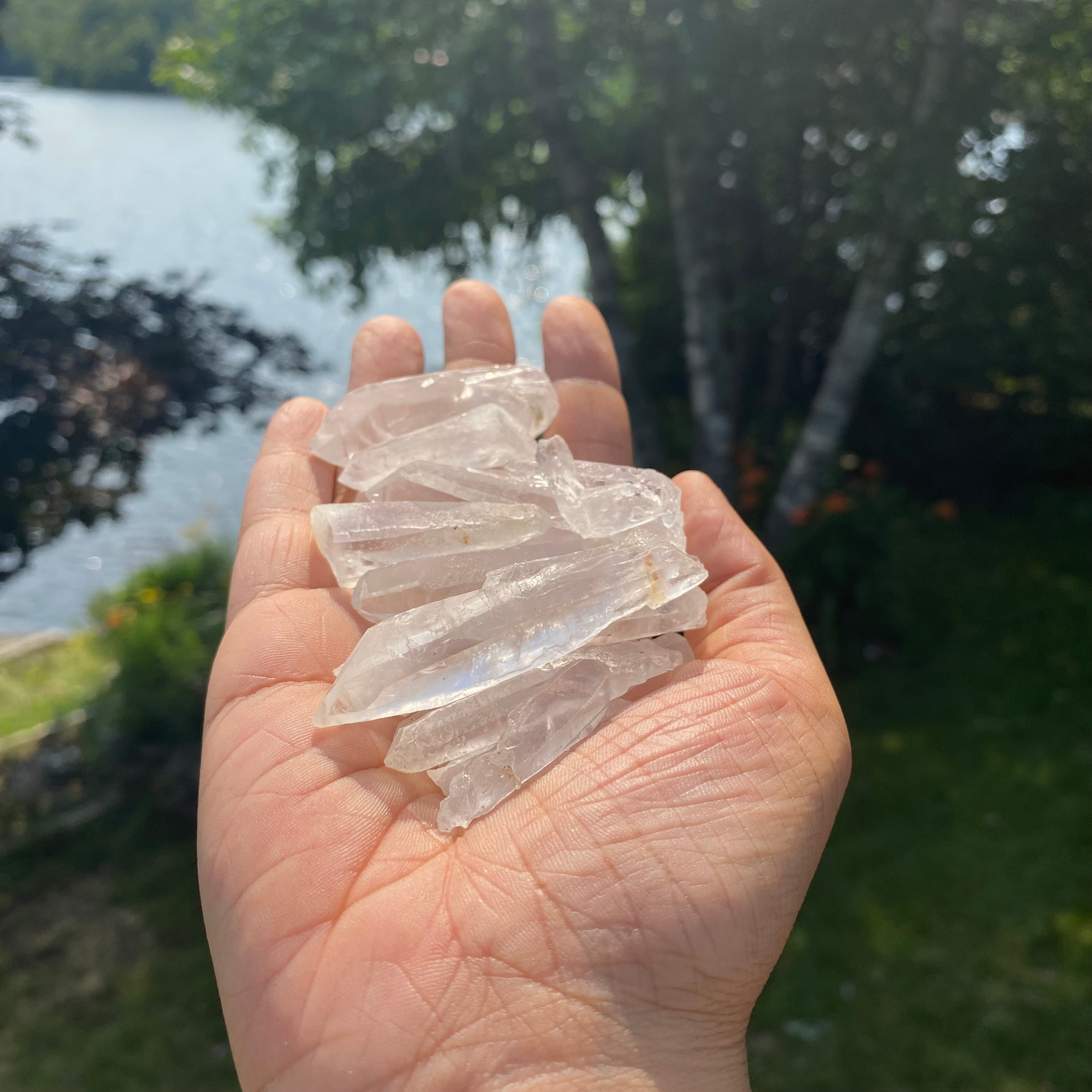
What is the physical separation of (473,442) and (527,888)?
1.29 metres

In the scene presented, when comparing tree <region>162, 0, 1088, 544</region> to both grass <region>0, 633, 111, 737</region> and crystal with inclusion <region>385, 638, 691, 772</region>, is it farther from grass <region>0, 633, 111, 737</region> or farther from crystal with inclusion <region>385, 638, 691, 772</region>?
crystal with inclusion <region>385, 638, 691, 772</region>

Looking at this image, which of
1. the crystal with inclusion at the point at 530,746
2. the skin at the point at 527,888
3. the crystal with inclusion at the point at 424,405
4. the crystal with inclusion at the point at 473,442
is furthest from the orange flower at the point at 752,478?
the crystal with inclusion at the point at 530,746

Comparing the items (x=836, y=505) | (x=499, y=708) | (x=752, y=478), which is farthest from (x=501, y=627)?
(x=752, y=478)

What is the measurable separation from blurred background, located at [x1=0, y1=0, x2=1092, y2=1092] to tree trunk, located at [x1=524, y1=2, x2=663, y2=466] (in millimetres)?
19

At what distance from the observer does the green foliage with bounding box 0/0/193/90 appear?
16.9 feet

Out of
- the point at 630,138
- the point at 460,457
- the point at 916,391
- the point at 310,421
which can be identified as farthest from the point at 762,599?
the point at 916,391

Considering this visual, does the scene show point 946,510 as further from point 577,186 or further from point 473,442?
point 473,442

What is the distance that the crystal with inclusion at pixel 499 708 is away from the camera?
186cm

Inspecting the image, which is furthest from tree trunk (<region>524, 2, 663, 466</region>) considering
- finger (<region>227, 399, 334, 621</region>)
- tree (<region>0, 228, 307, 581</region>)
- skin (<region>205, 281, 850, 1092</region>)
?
skin (<region>205, 281, 850, 1092</region>)

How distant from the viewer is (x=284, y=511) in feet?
8.09

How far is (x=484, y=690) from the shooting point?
197 centimetres

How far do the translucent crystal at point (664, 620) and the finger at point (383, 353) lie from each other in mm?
1264

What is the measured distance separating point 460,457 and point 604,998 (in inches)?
57.1

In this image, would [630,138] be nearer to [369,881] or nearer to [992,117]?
[992,117]
